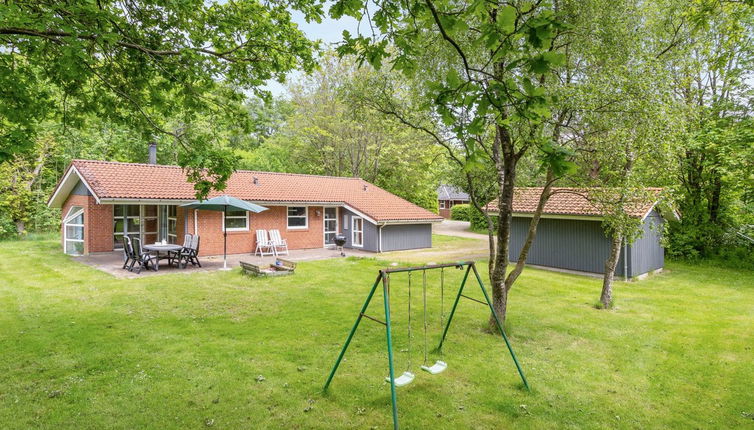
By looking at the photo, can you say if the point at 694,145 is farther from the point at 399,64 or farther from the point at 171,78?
the point at 171,78

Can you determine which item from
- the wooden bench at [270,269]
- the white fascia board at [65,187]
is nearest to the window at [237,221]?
the white fascia board at [65,187]

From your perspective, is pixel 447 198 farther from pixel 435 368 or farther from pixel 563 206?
pixel 435 368

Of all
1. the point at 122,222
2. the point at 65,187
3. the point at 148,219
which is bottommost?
the point at 122,222

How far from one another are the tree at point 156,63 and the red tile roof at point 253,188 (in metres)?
9.34

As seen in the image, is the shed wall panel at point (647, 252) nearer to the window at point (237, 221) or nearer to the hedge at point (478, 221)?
the window at point (237, 221)

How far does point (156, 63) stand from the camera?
19.6 feet

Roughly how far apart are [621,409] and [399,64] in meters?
4.51

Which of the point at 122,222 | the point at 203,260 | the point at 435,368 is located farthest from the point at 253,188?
the point at 435,368

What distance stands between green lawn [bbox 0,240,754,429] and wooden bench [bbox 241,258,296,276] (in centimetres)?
160

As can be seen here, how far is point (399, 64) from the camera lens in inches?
142

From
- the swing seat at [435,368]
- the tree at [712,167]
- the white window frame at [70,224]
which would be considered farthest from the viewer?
the white window frame at [70,224]

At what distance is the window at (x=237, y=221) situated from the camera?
1742 centimetres

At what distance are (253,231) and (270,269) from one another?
18.8 ft

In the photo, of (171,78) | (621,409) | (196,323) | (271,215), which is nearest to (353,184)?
(271,215)
